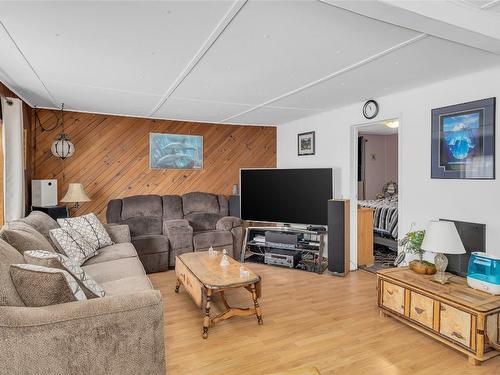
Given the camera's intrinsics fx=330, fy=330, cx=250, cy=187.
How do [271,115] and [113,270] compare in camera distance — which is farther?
[271,115]

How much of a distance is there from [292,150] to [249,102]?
1845mm

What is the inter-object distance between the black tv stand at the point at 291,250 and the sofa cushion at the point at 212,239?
0.91 feet

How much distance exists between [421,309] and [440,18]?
2182 mm

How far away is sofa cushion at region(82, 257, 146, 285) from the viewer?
2801 mm

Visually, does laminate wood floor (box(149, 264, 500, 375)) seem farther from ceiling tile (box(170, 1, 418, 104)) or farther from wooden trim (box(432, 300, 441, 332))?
ceiling tile (box(170, 1, 418, 104))

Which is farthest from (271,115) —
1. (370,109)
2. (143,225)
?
(143,225)

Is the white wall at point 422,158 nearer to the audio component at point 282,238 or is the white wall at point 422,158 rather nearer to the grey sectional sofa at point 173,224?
the audio component at point 282,238

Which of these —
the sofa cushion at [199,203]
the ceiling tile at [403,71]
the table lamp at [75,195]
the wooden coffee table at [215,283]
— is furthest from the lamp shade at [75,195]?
the ceiling tile at [403,71]

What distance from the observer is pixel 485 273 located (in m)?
2.56

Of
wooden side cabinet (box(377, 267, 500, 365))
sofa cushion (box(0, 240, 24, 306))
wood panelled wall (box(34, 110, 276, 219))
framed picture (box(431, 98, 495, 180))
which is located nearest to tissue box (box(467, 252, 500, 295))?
wooden side cabinet (box(377, 267, 500, 365))

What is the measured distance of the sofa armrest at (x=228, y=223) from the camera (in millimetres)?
5121

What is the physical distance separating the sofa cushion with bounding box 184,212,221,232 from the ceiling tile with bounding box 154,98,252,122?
156 cm

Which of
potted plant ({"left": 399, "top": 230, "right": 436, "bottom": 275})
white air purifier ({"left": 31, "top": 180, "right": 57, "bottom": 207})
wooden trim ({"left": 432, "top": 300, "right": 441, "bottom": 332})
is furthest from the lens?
white air purifier ({"left": 31, "top": 180, "right": 57, "bottom": 207})

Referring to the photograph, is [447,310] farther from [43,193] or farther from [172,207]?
[43,193]
